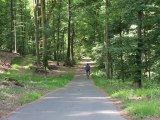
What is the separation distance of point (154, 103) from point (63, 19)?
4192cm

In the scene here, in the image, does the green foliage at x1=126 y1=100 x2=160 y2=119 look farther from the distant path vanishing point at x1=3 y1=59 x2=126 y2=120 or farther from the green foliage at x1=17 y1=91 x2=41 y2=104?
the green foliage at x1=17 y1=91 x2=41 y2=104

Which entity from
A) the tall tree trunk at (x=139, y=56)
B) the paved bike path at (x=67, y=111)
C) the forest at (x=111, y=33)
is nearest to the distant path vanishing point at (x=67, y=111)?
the paved bike path at (x=67, y=111)

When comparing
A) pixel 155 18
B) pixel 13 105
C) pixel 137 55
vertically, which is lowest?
pixel 13 105

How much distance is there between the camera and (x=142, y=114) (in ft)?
40.9

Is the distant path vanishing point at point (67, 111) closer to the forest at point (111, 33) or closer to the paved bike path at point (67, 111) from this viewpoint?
the paved bike path at point (67, 111)

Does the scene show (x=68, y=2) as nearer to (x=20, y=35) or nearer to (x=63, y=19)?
(x=63, y=19)

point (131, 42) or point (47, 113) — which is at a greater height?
point (131, 42)

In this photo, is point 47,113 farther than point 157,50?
No

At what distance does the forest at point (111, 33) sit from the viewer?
78.5 ft

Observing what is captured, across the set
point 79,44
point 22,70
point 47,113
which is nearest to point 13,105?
point 47,113

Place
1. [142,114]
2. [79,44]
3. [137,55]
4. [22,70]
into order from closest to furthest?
1. [142,114]
2. [137,55]
3. [22,70]
4. [79,44]

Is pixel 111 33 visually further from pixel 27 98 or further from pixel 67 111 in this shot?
pixel 67 111

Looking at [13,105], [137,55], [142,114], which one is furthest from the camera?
[137,55]

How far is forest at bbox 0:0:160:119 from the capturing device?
78.5 ft
